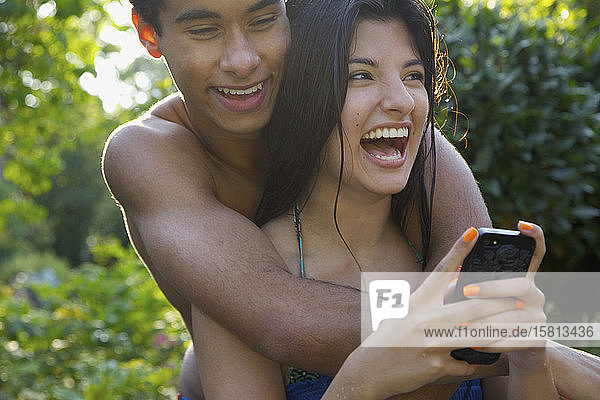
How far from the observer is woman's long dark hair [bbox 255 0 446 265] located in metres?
2.21

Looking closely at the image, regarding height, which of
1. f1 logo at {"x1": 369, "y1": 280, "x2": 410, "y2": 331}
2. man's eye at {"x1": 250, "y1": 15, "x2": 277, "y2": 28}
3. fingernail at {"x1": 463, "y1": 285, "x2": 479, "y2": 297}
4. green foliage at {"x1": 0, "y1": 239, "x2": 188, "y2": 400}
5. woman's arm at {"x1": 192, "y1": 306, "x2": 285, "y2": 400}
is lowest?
green foliage at {"x1": 0, "y1": 239, "x2": 188, "y2": 400}

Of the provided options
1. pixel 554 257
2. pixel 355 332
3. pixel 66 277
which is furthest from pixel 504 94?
pixel 66 277

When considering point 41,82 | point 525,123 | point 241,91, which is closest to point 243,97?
point 241,91

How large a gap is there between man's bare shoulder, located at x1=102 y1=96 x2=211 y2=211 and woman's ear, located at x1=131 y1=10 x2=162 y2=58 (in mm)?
263

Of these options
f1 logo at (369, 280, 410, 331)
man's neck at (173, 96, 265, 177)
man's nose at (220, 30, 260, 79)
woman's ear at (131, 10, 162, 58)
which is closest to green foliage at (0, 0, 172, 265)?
woman's ear at (131, 10, 162, 58)

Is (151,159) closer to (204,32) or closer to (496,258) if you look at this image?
(204,32)

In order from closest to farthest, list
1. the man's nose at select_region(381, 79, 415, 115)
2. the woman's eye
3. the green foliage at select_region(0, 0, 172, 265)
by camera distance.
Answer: the man's nose at select_region(381, 79, 415, 115) < the woman's eye < the green foliage at select_region(0, 0, 172, 265)

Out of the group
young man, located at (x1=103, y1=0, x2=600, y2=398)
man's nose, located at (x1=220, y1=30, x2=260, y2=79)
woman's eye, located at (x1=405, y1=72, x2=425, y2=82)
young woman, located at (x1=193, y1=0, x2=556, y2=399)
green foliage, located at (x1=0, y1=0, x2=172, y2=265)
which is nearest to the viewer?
young woman, located at (x1=193, y1=0, x2=556, y2=399)

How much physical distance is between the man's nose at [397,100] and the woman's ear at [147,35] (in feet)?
3.15

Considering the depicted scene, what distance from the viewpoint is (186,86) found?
2.58m

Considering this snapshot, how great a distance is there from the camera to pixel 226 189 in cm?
265

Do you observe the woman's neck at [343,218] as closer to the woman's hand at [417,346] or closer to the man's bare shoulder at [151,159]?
the man's bare shoulder at [151,159]

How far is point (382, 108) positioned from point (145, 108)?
154 inches

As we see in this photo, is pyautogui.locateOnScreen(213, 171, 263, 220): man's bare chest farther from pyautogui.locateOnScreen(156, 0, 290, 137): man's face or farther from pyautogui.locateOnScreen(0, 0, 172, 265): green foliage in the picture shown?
pyautogui.locateOnScreen(0, 0, 172, 265): green foliage
